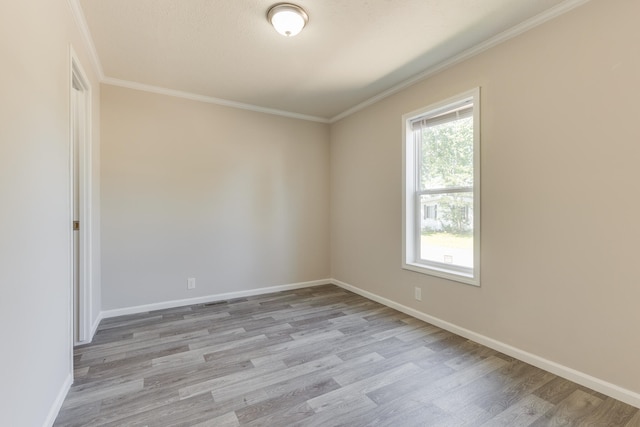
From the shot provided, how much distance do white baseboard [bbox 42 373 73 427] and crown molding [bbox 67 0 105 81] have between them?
2419 mm

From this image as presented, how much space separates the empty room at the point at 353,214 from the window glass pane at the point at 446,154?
0.9 inches

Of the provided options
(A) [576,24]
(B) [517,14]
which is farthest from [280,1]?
(A) [576,24]

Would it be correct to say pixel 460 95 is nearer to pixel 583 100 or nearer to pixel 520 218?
pixel 583 100

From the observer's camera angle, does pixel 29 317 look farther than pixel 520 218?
No

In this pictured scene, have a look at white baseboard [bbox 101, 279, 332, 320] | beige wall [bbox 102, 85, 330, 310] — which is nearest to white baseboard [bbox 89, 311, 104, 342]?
white baseboard [bbox 101, 279, 332, 320]

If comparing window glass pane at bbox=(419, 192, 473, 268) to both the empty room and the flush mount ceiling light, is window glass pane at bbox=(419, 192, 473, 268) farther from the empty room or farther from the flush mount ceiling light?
the flush mount ceiling light

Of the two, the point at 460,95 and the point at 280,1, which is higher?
the point at 280,1

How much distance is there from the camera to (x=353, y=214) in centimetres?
408

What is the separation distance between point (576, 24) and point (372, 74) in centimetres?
159

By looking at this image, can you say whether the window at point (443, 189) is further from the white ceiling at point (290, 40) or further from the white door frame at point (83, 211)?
the white door frame at point (83, 211)

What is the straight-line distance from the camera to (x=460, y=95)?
8.66 feet

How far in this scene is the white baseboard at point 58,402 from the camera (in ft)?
5.05

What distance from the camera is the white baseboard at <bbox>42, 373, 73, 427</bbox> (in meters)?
1.54

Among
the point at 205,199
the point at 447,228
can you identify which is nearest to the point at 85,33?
the point at 205,199
